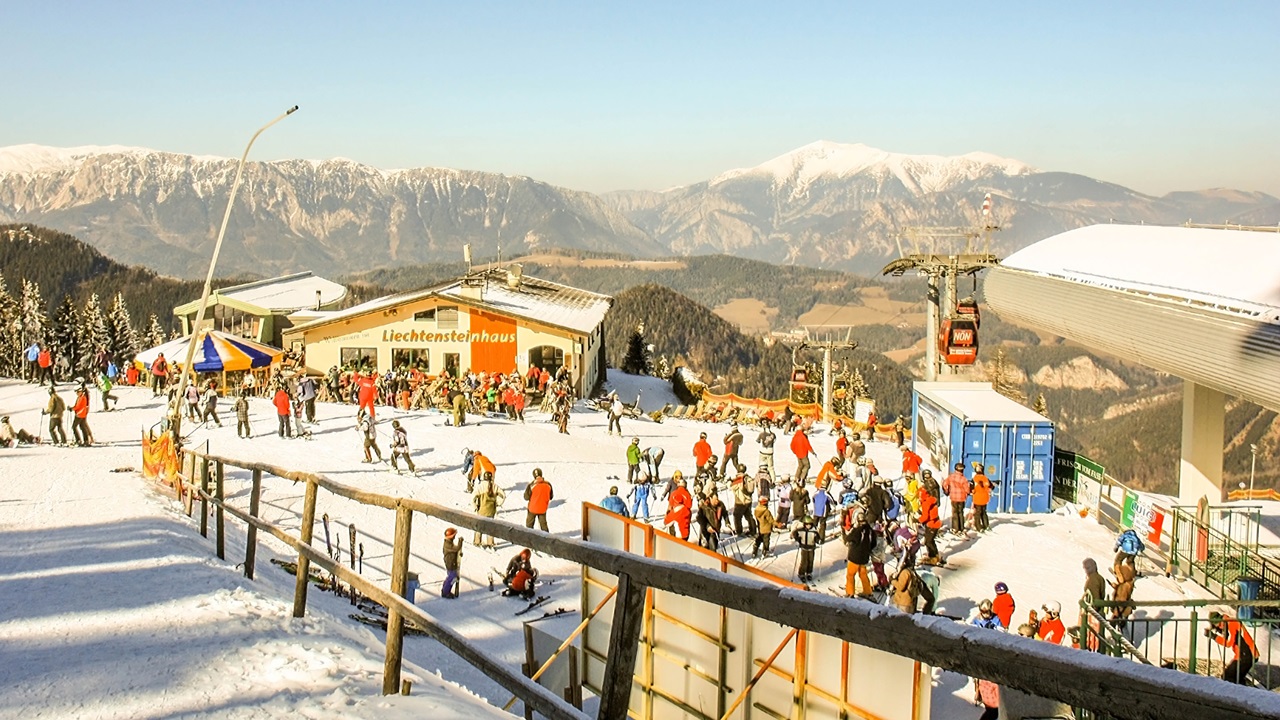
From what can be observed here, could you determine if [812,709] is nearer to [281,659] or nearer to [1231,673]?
[281,659]

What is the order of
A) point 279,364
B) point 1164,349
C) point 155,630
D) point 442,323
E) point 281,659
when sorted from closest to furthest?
point 281,659, point 155,630, point 1164,349, point 279,364, point 442,323

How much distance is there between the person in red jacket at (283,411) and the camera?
2400 cm

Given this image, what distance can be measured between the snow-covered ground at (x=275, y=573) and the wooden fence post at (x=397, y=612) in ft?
0.51

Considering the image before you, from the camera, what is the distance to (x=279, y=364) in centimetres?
3500

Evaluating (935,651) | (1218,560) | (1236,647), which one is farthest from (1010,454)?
(935,651)

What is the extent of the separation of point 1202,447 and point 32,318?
9219 centimetres

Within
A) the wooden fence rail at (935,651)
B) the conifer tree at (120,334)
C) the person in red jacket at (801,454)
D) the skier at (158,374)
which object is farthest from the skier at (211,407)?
the conifer tree at (120,334)

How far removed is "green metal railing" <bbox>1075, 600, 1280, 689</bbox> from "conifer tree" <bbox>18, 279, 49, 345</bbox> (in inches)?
3501

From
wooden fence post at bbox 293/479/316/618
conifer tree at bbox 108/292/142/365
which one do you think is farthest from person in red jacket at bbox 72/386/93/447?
conifer tree at bbox 108/292/142/365

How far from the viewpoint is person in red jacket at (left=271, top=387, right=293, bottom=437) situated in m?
24.0

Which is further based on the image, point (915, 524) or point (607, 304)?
point (607, 304)

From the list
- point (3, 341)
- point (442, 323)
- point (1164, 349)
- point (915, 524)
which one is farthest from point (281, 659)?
point (3, 341)

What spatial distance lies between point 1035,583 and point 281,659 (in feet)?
47.1

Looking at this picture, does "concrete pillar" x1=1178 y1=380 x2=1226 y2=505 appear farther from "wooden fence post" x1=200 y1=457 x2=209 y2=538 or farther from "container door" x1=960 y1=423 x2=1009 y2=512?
"wooden fence post" x1=200 y1=457 x2=209 y2=538
